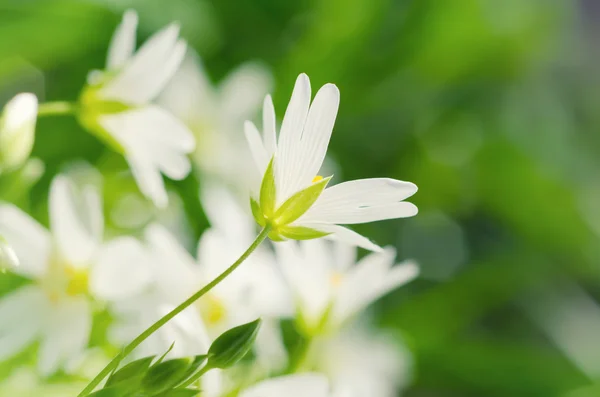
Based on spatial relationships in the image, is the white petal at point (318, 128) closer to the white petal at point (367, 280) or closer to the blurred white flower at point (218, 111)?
the white petal at point (367, 280)

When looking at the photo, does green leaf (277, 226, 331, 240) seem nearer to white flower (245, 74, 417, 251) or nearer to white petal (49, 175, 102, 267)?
white flower (245, 74, 417, 251)

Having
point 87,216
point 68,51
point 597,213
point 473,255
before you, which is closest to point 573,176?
point 597,213

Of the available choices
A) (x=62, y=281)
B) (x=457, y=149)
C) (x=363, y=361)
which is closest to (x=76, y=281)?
(x=62, y=281)

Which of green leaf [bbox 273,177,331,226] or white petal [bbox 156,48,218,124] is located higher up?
white petal [bbox 156,48,218,124]

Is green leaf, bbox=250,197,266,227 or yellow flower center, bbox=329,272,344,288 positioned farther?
yellow flower center, bbox=329,272,344,288

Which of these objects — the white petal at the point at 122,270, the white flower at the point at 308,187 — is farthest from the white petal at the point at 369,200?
the white petal at the point at 122,270

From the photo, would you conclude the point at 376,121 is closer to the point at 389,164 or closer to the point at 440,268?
the point at 389,164

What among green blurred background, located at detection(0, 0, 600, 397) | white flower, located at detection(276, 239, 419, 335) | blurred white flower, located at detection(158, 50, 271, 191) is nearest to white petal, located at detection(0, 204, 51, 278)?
white flower, located at detection(276, 239, 419, 335)

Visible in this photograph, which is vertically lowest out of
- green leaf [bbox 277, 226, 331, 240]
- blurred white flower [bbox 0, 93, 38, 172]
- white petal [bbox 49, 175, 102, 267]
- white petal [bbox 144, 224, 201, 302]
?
green leaf [bbox 277, 226, 331, 240]
